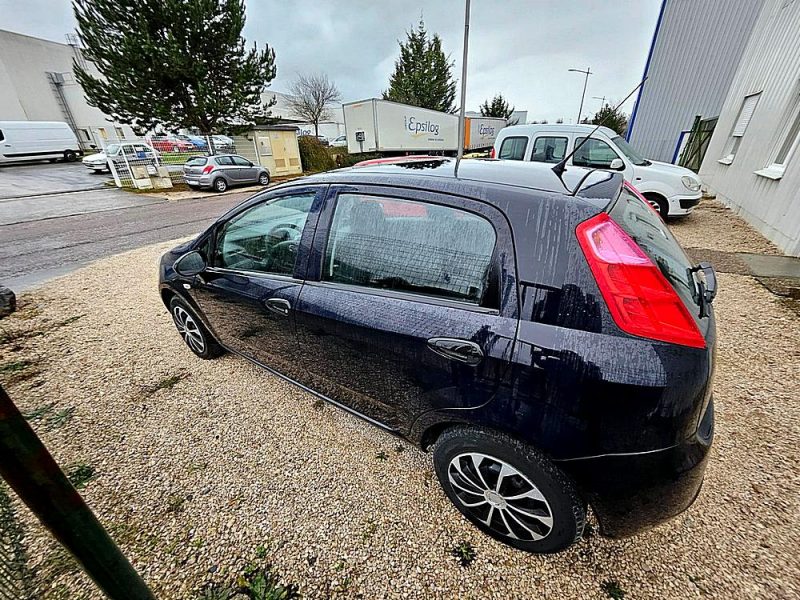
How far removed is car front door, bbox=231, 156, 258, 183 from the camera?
15.5 meters

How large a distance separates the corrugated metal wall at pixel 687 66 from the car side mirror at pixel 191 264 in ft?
61.6

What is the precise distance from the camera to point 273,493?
1880 millimetres

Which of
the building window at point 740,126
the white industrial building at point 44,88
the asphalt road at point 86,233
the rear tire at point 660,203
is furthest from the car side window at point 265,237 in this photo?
the white industrial building at point 44,88

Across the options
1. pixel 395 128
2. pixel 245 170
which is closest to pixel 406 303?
pixel 245 170

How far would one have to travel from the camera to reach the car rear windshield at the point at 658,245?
1254 mm

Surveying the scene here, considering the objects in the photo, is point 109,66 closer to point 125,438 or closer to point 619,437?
point 125,438

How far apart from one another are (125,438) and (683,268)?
3.39m

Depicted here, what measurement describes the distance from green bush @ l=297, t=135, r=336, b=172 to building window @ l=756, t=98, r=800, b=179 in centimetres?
1958

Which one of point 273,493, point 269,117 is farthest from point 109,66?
point 273,493

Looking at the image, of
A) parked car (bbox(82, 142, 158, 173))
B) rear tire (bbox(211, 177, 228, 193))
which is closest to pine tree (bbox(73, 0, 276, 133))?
parked car (bbox(82, 142, 158, 173))

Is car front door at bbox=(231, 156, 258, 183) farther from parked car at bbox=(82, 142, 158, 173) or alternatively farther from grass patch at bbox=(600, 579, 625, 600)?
grass patch at bbox=(600, 579, 625, 600)

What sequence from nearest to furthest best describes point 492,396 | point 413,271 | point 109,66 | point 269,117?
point 492,396 < point 413,271 < point 109,66 < point 269,117

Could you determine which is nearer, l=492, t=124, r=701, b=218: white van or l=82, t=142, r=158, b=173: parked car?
l=492, t=124, r=701, b=218: white van

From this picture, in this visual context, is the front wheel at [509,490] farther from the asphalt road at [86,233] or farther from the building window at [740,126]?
the building window at [740,126]
